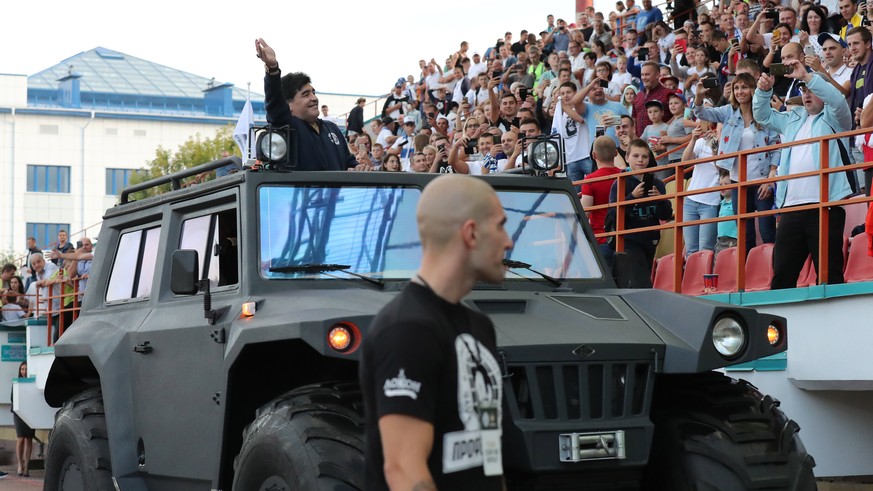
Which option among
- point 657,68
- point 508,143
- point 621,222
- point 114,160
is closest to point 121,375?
point 621,222

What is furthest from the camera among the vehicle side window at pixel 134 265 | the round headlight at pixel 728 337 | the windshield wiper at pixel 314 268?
the vehicle side window at pixel 134 265

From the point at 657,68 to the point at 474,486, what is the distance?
12.7 metres

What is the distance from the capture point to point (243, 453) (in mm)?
5777

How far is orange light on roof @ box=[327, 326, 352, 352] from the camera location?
548 centimetres

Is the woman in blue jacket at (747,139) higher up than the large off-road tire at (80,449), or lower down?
higher up

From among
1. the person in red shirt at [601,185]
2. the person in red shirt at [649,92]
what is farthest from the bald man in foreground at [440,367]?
the person in red shirt at [649,92]

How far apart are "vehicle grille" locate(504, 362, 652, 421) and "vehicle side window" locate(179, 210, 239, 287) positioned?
71.5 inches

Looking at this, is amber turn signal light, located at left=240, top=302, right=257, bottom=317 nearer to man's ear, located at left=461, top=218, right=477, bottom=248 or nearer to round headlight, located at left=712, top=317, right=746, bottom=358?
round headlight, located at left=712, top=317, right=746, bottom=358

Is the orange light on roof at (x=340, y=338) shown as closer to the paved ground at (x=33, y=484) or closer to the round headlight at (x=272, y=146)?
the round headlight at (x=272, y=146)

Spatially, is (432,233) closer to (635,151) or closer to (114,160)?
(635,151)

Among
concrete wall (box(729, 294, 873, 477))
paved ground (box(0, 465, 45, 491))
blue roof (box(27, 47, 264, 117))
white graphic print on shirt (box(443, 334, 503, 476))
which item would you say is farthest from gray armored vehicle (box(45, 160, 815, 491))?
blue roof (box(27, 47, 264, 117))

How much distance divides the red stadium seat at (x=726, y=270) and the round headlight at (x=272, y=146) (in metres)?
5.44

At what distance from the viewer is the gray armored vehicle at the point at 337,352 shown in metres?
5.45

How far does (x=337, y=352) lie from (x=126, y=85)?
321 feet
